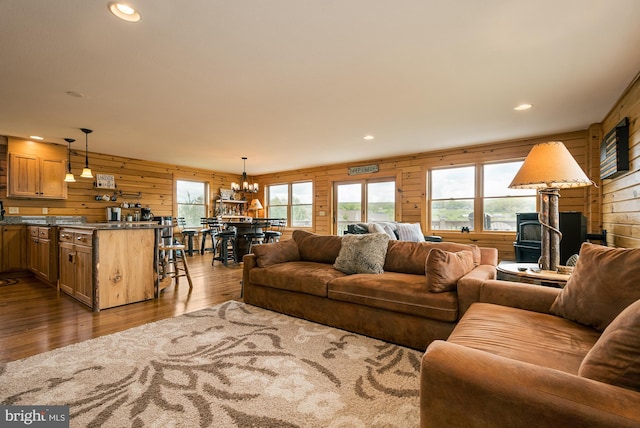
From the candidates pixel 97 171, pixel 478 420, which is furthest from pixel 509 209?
pixel 97 171

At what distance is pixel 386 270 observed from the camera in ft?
10.1

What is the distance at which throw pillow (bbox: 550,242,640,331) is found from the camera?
137 cm

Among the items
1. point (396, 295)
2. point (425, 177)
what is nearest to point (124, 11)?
point (396, 295)

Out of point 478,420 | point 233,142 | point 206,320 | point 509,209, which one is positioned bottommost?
point 206,320

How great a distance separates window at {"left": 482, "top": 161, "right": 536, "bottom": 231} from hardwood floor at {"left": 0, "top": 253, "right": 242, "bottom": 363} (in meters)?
4.76

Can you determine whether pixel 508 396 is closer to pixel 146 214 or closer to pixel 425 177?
pixel 425 177

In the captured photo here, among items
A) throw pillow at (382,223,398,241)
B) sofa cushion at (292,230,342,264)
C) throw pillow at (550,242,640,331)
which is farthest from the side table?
throw pillow at (382,223,398,241)

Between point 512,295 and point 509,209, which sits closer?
point 512,295

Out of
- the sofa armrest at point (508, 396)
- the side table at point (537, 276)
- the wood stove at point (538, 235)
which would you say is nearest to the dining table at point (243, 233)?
the wood stove at point (538, 235)

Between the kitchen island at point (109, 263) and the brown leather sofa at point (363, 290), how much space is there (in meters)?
1.25

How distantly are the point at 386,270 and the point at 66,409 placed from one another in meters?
2.52

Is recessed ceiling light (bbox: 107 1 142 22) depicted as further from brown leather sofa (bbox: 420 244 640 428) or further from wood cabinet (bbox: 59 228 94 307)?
brown leather sofa (bbox: 420 244 640 428)

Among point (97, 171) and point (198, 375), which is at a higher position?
point (97, 171)

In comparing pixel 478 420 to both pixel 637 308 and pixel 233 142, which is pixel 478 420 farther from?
pixel 233 142
